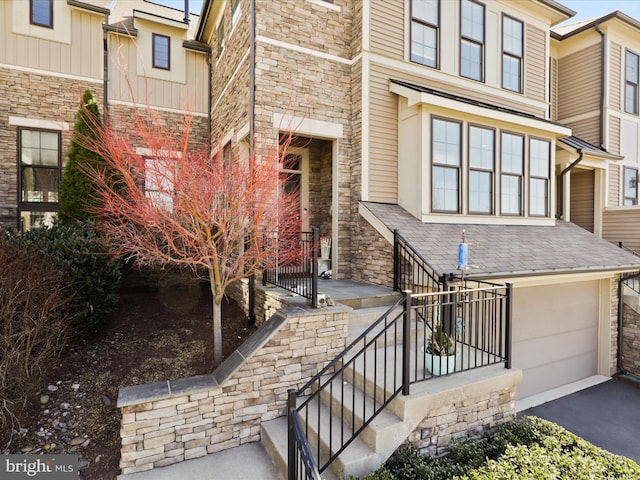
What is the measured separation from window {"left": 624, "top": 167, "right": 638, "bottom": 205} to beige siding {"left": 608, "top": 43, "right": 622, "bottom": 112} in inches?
81.5

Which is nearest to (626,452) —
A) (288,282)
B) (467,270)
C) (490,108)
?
(467,270)

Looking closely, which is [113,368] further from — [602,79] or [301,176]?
[602,79]

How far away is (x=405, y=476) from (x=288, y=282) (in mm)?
3222

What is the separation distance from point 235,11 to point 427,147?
17.2 feet

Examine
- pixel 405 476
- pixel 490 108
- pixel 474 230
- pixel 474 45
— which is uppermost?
pixel 474 45

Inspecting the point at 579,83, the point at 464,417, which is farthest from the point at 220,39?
the point at 579,83

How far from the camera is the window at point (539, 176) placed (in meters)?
7.97

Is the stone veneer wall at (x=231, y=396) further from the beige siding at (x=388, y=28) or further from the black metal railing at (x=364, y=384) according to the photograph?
the beige siding at (x=388, y=28)

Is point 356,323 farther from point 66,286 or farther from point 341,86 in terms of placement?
point 341,86

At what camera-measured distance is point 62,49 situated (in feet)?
28.4

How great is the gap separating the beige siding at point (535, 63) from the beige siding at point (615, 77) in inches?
135

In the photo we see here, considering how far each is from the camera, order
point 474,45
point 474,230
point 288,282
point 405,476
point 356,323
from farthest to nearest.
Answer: point 474,45, point 474,230, point 288,282, point 356,323, point 405,476

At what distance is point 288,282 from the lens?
18.8ft

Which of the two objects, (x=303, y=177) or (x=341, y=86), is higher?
(x=341, y=86)
